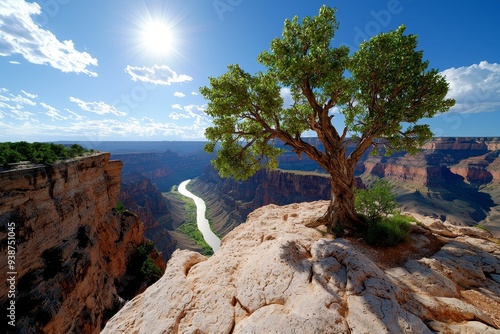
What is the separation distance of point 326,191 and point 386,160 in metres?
118

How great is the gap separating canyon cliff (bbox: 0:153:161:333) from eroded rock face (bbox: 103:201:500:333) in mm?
15920

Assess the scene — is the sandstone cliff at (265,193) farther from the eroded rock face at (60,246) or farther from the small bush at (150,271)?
the eroded rock face at (60,246)

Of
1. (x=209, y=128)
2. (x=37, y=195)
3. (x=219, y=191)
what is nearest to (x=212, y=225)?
(x=219, y=191)

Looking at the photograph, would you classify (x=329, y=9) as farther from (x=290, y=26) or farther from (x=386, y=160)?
(x=386, y=160)

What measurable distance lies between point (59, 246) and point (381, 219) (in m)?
27.3

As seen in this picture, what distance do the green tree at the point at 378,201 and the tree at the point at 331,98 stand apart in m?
0.75

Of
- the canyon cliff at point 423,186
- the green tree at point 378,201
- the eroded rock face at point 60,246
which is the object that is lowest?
the canyon cliff at point 423,186

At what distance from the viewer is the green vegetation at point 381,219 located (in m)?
10.7

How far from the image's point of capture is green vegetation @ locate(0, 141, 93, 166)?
1742 cm

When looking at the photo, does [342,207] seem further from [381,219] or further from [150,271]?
[150,271]

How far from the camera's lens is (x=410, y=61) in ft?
37.7

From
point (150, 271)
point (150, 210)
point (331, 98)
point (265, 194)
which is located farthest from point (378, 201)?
point (265, 194)

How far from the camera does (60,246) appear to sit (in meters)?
Result: 20.2

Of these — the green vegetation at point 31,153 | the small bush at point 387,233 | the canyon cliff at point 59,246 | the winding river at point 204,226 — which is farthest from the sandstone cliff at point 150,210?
the small bush at point 387,233
